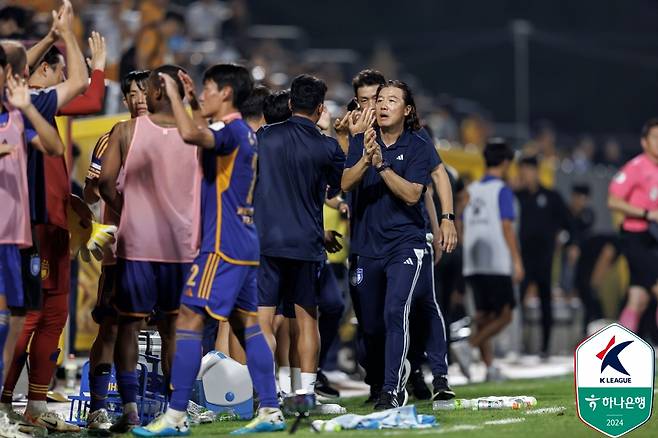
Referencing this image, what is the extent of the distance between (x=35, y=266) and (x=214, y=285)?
39.0 inches

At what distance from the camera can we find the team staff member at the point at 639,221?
12359mm

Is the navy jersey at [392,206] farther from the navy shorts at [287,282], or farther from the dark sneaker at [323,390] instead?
the dark sneaker at [323,390]

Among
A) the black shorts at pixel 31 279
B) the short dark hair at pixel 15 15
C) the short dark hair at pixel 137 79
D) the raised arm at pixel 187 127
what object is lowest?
the black shorts at pixel 31 279

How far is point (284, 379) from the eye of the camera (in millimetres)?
9641

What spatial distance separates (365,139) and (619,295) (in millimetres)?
Answer: 13038

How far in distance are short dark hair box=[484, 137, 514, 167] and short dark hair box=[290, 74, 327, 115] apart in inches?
176

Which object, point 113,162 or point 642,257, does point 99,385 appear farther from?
point 642,257

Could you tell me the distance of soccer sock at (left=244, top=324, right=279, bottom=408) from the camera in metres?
7.33

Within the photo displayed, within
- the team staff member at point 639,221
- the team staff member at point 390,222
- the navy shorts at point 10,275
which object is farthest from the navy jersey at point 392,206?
the team staff member at point 639,221

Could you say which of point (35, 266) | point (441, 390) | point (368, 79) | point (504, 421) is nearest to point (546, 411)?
point (504, 421)

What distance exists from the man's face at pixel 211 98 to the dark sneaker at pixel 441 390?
3.24 meters

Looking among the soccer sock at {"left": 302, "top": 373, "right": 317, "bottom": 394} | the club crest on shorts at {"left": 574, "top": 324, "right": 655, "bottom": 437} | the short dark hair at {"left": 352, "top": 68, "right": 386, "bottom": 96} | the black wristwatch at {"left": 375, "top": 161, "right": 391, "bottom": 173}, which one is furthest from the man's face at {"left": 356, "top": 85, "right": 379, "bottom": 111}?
the club crest on shorts at {"left": 574, "top": 324, "right": 655, "bottom": 437}

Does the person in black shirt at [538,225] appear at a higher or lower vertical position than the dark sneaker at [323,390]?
higher

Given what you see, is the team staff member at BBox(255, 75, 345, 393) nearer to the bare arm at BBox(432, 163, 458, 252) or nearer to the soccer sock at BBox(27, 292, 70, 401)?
the bare arm at BBox(432, 163, 458, 252)
